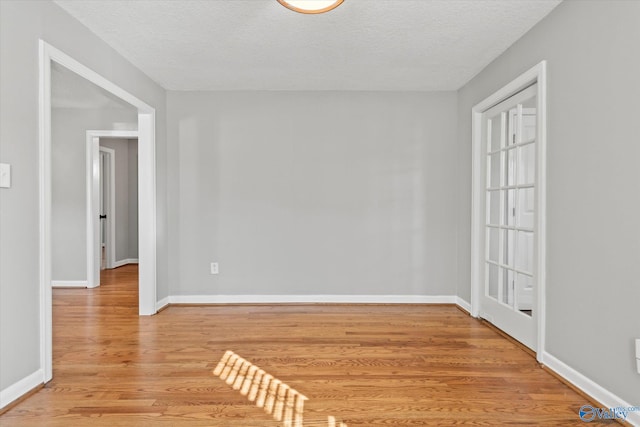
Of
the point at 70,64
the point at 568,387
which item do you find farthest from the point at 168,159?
the point at 568,387

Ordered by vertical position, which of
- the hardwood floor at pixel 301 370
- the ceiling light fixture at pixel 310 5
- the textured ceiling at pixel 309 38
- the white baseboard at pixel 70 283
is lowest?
the hardwood floor at pixel 301 370

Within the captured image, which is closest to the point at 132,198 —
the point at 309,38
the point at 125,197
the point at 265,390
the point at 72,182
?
the point at 125,197

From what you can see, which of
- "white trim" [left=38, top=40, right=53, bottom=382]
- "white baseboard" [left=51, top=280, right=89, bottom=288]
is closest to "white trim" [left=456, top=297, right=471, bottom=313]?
"white trim" [left=38, top=40, right=53, bottom=382]

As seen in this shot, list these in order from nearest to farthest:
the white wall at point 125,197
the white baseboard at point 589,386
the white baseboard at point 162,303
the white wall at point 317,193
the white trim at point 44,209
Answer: the white baseboard at point 589,386 → the white trim at point 44,209 → the white baseboard at point 162,303 → the white wall at point 317,193 → the white wall at point 125,197

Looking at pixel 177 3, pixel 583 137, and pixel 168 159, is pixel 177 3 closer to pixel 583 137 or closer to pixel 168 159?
pixel 168 159

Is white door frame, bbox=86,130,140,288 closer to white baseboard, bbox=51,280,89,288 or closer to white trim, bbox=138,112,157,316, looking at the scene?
white baseboard, bbox=51,280,89,288

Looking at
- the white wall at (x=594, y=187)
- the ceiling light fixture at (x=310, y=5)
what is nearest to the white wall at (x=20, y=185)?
the ceiling light fixture at (x=310, y=5)

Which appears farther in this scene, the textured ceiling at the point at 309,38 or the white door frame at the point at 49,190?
the textured ceiling at the point at 309,38

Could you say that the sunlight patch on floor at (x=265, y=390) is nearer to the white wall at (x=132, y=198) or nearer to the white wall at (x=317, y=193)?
the white wall at (x=317, y=193)

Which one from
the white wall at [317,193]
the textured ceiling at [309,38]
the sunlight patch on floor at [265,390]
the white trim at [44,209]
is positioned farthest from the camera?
the white wall at [317,193]

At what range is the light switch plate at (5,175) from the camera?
2136 mm

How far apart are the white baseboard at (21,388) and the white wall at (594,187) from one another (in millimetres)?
3291

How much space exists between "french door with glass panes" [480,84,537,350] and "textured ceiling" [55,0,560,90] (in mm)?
596

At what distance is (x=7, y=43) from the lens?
219 cm
